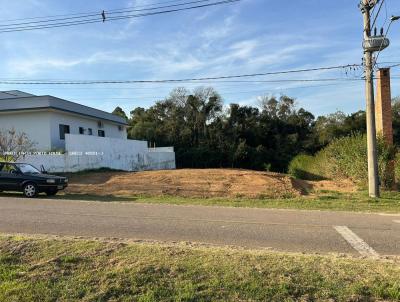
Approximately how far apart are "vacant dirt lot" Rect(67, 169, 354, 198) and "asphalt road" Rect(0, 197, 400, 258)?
5086 mm

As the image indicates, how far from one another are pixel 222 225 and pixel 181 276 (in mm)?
5772

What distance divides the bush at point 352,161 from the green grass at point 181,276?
16479mm

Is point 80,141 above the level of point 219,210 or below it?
above

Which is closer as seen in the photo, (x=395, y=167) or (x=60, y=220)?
(x=60, y=220)

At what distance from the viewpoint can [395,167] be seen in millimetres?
22031

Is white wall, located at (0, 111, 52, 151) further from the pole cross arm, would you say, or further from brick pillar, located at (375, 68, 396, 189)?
the pole cross arm

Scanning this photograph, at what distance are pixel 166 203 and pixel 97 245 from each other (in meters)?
9.53

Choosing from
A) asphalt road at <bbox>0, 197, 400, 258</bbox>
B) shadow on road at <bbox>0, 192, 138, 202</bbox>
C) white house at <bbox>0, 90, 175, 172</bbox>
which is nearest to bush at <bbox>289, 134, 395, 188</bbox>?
asphalt road at <bbox>0, 197, 400, 258</bbox>

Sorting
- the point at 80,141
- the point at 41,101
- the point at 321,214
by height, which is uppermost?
the point at 41,101

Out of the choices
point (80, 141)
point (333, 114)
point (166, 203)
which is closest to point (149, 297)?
point (166, 203)

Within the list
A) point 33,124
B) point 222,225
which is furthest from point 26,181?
point 33,124

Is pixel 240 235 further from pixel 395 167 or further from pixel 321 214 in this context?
pixel 395 167

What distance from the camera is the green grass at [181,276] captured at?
5.01 meters

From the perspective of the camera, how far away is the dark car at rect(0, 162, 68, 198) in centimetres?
1886
